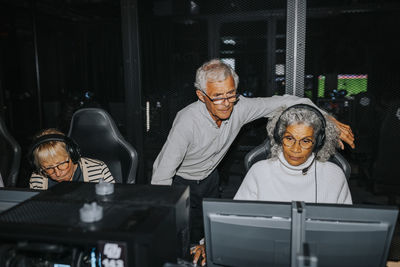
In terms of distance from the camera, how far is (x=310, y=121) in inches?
58.7

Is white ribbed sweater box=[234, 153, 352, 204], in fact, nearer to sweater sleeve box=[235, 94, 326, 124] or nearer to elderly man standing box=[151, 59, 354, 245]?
elderly man standing box=[151, 59, 354, 245]

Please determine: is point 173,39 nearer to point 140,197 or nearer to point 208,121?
point 208,121

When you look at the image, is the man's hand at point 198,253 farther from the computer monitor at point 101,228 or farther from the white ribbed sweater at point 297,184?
the white ribbed sweater at point 297,184

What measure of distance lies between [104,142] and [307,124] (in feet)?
4.16

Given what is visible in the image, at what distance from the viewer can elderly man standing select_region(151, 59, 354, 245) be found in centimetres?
173

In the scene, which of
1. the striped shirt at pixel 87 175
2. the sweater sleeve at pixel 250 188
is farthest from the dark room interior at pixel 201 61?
the sweater sleeve at pixel 250 188

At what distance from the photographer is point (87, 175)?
1.78 metres

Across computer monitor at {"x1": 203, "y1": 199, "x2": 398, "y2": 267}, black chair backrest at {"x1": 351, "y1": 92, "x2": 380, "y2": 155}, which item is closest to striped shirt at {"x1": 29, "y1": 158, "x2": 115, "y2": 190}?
computer monitor at {"x1": 203, "y1": 199, "x2": 398, "y2": 267}

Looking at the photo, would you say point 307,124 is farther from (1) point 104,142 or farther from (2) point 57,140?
(1) point 104,142

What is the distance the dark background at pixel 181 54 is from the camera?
8.38 feet

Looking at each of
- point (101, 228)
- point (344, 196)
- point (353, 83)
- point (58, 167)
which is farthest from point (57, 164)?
point (353, 83)

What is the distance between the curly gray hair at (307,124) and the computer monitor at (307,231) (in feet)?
2.42

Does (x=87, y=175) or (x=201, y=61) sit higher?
(x=201, y=61)

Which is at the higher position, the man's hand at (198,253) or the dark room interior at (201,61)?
the dark room interior at (201,61)
